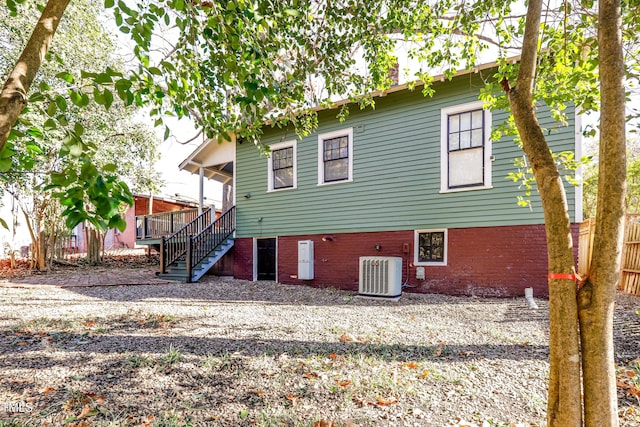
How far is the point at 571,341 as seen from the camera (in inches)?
67.4

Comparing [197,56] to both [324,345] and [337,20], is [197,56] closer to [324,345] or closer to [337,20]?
[337,20]

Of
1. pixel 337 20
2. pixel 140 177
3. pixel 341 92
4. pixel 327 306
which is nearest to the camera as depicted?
pixel 337 20

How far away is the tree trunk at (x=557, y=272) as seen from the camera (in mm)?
1711

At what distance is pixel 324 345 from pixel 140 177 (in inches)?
574

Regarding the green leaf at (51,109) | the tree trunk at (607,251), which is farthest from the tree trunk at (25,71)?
the tree trunk at (607,251)

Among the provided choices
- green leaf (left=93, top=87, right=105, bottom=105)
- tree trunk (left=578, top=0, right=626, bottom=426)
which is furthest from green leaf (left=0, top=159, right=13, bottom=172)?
tree trunk (left=578, top=0, right=626, bottom=426)

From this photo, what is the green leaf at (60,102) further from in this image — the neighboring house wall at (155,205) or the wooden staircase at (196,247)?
the neighboring house wall at (155,205)

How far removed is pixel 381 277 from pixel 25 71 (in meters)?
6.42

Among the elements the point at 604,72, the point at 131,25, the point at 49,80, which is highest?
the point at 49,80

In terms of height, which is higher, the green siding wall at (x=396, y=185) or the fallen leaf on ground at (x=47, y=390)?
the green siding wall at (x=396, y=185)

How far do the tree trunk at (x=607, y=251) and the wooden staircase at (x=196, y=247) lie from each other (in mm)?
9186

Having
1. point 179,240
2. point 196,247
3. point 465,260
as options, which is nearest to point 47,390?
point 465,260

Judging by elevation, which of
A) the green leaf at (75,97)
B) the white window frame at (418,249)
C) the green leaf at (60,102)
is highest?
the green leaf at (75,97)

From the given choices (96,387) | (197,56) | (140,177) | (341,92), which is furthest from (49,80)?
(96,387)
